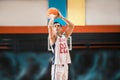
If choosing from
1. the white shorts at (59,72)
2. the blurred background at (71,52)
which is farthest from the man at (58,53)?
the blurred background at (71,52)

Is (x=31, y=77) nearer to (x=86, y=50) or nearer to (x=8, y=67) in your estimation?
(x=8, y=67)

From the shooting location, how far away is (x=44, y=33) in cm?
454

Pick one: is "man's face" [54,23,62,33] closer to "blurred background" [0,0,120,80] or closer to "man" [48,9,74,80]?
"man" [48,9,74,80]

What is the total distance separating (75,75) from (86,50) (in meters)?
0.56

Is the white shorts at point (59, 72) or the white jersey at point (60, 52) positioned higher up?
the white jersey at point (60, 52)

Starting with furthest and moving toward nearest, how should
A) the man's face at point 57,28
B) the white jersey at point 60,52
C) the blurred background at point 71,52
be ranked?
the blurred background at point 71,52, the man's face at point 57,28, the white jersey at point 60,52

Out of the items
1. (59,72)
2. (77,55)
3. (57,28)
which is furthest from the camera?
(77,55)

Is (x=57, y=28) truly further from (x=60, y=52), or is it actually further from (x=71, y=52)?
(x=71, y=52)

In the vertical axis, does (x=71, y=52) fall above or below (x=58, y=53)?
below

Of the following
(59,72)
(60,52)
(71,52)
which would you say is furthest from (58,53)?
(71,52)

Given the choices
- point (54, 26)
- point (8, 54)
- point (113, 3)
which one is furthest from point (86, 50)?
point (54, 26)

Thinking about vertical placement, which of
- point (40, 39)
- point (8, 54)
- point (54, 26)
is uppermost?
point (54, 26)

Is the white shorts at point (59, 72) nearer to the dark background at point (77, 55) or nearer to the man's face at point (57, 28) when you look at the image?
the man's face at point (57, 28)

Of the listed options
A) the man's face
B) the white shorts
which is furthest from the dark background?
the white shorts
